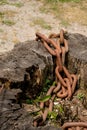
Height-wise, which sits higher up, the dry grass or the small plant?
the dry grass

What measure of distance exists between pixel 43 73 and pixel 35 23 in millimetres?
4995

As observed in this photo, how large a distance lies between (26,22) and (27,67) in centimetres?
541

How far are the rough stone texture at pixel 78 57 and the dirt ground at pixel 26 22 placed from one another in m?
3.22

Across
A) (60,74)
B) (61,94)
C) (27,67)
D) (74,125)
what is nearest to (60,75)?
(60,74)

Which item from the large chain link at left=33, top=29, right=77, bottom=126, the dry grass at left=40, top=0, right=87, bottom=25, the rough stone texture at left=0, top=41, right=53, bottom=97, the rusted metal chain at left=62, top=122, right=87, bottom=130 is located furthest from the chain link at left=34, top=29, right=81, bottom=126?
the dry grass at left=40, top=0, right=87, bottom=25

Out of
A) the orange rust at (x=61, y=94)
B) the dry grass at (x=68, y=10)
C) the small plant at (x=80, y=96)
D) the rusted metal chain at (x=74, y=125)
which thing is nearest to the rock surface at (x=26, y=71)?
the small plant at (x=80, y=96)

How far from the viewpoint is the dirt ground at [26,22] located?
8977mm

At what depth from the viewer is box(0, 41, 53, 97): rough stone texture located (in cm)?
440

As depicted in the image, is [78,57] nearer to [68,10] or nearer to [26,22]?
[26,22]

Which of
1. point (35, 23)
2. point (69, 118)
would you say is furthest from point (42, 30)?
point (69, 118)

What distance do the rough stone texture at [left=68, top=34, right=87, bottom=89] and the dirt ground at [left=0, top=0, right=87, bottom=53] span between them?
3216 millimetres

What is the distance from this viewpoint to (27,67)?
15.1 feet

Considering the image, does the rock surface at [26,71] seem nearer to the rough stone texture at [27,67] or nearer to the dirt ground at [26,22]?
the rough stone texture at [27,67]

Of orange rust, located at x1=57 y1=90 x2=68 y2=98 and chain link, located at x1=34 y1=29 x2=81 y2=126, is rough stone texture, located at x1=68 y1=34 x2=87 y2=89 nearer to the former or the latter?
chain link, located at x1=34 y1=29 x2=81 y2=126
